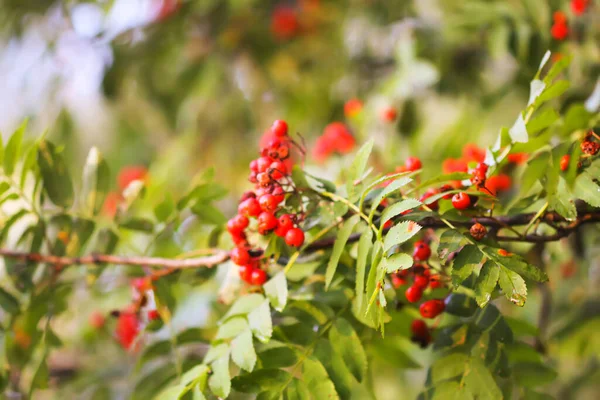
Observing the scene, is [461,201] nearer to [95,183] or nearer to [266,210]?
[266,210]

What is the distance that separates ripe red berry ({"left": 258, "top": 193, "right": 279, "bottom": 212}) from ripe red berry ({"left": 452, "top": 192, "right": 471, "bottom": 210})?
0.66 ft

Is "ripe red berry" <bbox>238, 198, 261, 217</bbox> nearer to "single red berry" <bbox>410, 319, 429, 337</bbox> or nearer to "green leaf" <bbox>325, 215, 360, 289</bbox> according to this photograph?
"green leaf" <bbox>325, 215, 360, 289</bbox>

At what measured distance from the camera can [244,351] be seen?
64 cm

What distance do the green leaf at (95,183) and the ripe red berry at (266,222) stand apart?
34 cm

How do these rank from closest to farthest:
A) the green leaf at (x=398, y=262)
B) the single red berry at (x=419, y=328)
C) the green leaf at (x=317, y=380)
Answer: the green leaf at (x=398, y=262)
the green leaf at (x=317, y=380)
the single red berry at (x=419, y=328)

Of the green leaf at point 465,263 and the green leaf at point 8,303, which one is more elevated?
the green leaf at point 465,263

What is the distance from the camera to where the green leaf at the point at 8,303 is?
0.86m

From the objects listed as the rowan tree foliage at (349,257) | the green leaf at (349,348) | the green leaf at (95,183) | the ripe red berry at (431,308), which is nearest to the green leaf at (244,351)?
the rowan tree foliage at (349,257)

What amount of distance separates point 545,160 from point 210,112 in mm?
1405

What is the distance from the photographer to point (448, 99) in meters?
1.57

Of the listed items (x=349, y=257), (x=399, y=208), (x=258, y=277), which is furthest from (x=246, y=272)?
(x=399, y=208)

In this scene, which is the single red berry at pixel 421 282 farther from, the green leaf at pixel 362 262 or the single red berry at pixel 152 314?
the single red berry at pixel 152 314

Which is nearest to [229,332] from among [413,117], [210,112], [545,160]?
[545,160]

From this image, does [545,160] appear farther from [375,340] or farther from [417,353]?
[417,353]
